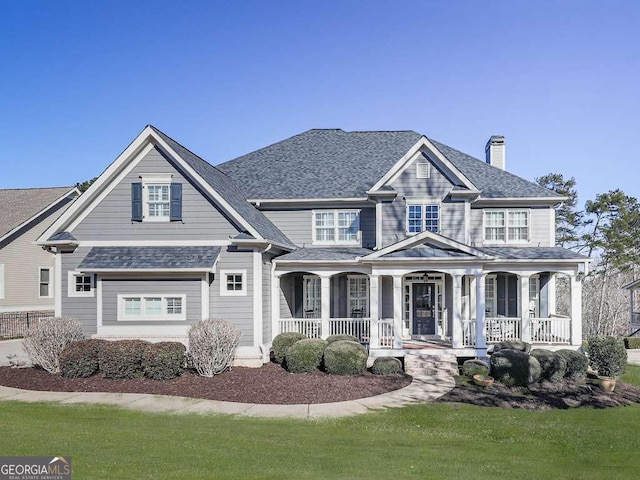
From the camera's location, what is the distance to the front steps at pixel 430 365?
17.6 meters

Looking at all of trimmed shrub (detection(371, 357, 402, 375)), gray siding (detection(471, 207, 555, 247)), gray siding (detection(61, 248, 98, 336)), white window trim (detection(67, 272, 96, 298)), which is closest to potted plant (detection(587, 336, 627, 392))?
gray siding (detection(471, 207, 555, 247))

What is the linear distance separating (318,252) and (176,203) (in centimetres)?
571

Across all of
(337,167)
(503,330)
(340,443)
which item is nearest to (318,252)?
(337,167)

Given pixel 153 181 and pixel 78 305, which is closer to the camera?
pixel 78 305

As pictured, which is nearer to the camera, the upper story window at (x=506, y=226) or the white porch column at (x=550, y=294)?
the white porch column at (x=550, y=294)

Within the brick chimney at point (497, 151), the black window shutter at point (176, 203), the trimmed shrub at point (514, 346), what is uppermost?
the brick chimney at point (497, 151)

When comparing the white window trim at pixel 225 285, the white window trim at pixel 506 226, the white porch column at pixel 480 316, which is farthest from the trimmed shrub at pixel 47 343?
the white window trim at pixel 506 226

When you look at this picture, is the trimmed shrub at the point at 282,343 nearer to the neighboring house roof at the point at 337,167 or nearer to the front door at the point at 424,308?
the front door at the point at 424,308

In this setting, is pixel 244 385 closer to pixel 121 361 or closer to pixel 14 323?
pixel 121 361

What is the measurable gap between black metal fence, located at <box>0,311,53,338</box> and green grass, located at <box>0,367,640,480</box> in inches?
740

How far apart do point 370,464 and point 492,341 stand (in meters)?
12.2

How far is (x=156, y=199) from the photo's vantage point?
18.7 metres

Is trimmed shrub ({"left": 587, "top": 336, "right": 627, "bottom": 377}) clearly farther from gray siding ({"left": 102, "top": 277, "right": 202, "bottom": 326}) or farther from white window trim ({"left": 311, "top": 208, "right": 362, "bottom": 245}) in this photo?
gray siding ({"left": 102, "top": 277, "right": 202, "bottom": 326})

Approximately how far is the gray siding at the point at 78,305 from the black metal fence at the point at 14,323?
1305cm
